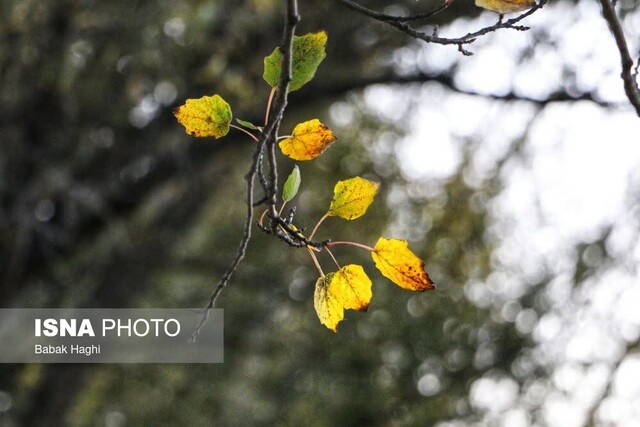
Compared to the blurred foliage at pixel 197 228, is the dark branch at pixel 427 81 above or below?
above

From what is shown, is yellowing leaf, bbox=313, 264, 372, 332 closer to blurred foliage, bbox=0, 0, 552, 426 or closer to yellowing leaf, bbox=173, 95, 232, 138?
yellowing leaf, bbox=173, 95, 232, 138

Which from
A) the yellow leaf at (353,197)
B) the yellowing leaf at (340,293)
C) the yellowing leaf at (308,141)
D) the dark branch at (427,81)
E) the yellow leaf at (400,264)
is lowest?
the dark branch at (427,81)

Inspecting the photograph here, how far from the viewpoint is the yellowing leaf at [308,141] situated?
84cm

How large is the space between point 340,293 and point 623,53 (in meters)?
0.41

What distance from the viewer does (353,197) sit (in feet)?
2.88

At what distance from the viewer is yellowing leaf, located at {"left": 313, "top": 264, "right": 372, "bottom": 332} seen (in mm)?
889

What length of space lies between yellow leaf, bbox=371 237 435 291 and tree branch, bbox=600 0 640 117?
0.28m

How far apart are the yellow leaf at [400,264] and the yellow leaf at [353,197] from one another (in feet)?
0.17

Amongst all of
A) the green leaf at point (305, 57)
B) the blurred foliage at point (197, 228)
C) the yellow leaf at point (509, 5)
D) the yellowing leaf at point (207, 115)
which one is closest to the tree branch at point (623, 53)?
the yellow leaf at point (509, 5)
